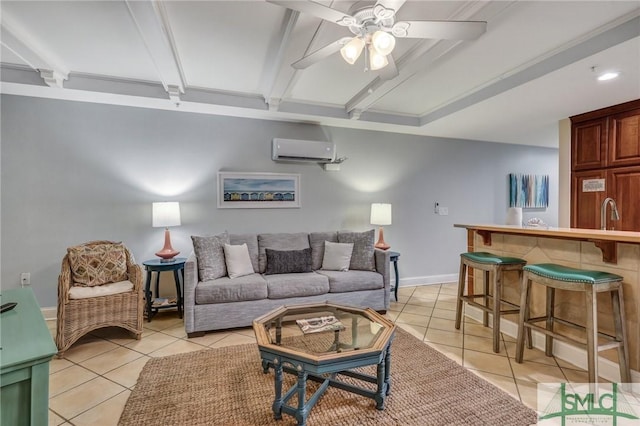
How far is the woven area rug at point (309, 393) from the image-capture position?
5.41 ft

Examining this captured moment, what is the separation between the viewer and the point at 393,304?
3750mm

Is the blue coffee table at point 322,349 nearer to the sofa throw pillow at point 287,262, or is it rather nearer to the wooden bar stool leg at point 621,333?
the sofa throw pillow at point 287,262

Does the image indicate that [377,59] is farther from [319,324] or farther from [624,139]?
[624,139]

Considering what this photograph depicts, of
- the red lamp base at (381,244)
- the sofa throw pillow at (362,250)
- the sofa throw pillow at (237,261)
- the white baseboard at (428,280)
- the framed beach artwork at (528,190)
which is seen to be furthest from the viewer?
the framed beach artwork at (528,190)

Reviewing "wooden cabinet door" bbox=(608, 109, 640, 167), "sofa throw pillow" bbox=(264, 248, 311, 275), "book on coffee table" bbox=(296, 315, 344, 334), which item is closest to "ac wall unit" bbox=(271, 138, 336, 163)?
"sofa throw pillow" bbox=(264, 248, 311, 275)

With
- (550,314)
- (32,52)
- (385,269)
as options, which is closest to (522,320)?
(550,314)

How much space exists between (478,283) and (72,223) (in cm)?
442

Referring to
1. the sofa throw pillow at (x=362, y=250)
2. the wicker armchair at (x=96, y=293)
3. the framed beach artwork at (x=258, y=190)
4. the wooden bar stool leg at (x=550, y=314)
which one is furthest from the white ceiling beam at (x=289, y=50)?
the wooden bar stool leg at (x=550, y=314)

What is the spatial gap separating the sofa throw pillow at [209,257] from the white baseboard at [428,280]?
8.31 ft

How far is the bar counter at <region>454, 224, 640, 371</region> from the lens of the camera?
1929 mm

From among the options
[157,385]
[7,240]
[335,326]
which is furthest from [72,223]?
[335,326]

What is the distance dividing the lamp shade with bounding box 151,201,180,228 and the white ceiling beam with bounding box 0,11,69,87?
144 cm

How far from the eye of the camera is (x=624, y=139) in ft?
10.9

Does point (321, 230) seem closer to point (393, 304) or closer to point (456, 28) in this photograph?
point (393, 304)
